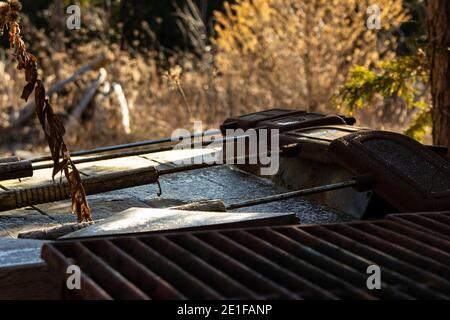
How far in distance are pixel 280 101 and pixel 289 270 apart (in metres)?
7.00

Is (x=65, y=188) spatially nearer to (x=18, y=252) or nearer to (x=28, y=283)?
(x=18, y=252)

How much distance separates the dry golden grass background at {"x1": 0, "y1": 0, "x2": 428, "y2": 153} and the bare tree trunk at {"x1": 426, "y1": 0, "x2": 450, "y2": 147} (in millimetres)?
2901

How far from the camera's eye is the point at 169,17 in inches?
574

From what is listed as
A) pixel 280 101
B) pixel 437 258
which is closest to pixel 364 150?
pixel 437 258

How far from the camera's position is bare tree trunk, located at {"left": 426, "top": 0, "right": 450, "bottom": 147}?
5684 millimetres

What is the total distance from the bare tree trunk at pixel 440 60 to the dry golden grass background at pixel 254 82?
2.90 metres

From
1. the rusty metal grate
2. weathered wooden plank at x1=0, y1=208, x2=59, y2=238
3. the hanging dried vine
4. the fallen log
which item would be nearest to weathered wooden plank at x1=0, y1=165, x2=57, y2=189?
weathered wooden plank at x1=0, y1=208, x2=59, y2=238

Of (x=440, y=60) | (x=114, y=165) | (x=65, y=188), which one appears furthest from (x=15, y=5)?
(x=440, y=60)

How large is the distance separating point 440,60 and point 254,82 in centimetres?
435

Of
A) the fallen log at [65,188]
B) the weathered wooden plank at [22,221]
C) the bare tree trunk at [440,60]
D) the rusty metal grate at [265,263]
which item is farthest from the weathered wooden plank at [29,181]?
the bare tree trunk at [440,60]

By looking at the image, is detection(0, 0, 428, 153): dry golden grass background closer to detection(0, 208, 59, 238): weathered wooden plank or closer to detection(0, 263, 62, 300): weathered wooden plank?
detection(0, 208, 59, 238): weathered wooden plank

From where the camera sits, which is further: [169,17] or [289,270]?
[169,17]

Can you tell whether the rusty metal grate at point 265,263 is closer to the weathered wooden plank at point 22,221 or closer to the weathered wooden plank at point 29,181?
the weathered wooden plank at point 22,221
